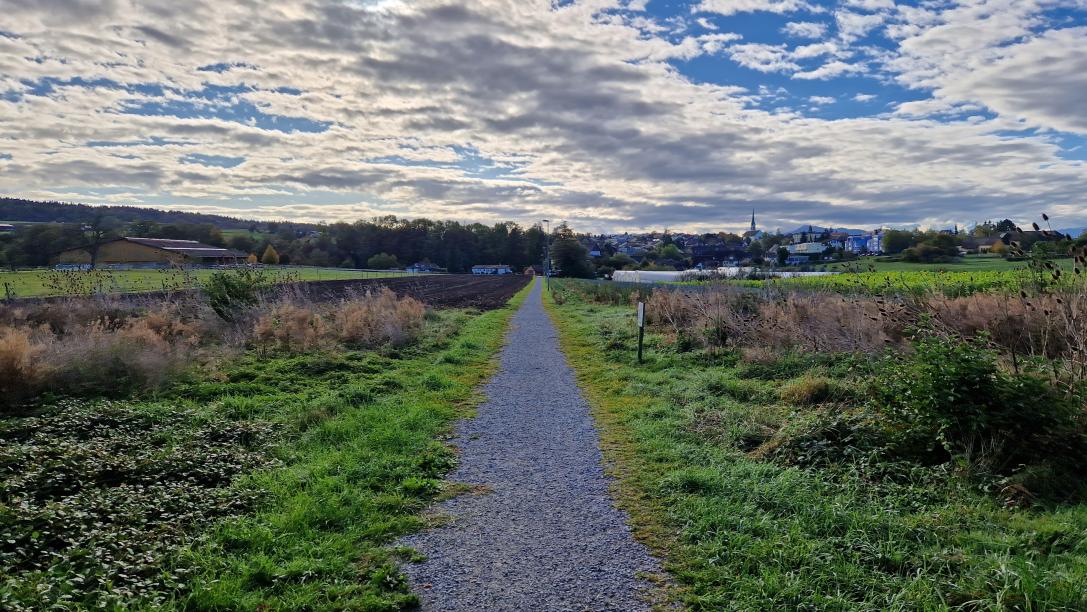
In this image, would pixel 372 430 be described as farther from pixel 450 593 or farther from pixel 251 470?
pixel 450 593

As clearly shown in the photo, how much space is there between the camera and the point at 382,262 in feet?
392

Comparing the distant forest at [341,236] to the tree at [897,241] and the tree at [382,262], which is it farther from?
the tree at [897,241]

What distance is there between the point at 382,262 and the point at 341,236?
15151 millimetres

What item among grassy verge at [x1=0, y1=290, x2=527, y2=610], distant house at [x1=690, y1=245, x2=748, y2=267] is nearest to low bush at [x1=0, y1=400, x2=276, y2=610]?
grassy verge at [x1=0, y1=290, x2=527, y2=610]

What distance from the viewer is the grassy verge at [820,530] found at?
3689 millimetres

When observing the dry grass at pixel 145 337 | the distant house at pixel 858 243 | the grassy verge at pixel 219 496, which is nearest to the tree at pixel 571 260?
the distant house at pixel 858 243

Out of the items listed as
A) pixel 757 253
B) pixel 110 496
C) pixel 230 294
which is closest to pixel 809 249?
pixel 757 253

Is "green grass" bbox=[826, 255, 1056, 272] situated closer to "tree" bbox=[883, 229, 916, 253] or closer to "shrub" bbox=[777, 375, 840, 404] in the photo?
"tree" bbox=[883, 229, 916, 253]

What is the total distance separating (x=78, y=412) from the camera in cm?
766

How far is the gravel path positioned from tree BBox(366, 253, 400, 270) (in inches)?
4533

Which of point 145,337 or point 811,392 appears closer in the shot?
point 811,392

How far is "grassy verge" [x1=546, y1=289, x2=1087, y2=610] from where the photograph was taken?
12.1ft

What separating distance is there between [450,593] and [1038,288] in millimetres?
8998

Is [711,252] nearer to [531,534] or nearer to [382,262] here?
[382,262]
